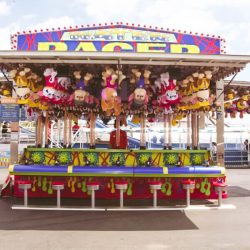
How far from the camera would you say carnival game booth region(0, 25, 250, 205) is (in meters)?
8.50

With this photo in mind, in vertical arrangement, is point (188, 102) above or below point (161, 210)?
above

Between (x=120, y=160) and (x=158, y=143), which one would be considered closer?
(x=120, y=160)

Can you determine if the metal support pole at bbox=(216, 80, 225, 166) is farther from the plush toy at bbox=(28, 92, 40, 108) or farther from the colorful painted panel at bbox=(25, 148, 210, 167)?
the plush toy at bbox=(28, 92, 40, 108)

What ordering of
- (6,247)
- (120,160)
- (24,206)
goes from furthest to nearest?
(120,160) < (24,206) < (6,247)

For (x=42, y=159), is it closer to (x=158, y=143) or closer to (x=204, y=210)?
(x=204, y=210)

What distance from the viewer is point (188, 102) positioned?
30.6 ft

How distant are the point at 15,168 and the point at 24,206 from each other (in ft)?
2.97

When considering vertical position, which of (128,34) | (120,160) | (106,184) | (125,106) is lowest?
(106,184)

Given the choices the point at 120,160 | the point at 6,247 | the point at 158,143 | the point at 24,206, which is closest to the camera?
the point at 6,247

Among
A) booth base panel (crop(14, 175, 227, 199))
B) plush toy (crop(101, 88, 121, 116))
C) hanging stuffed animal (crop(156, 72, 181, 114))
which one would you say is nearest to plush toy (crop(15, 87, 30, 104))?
plush toy (crop(101, 88, 121, 116))

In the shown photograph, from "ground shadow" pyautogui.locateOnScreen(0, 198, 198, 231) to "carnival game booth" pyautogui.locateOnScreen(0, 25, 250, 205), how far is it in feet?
2.00

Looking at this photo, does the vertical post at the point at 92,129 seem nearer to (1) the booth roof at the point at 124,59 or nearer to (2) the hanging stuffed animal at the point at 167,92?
(2) the hanging stuffed animal at the point at 167,92

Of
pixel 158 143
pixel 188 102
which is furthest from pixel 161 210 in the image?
pixel 158 143

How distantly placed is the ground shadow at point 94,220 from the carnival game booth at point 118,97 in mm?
610
